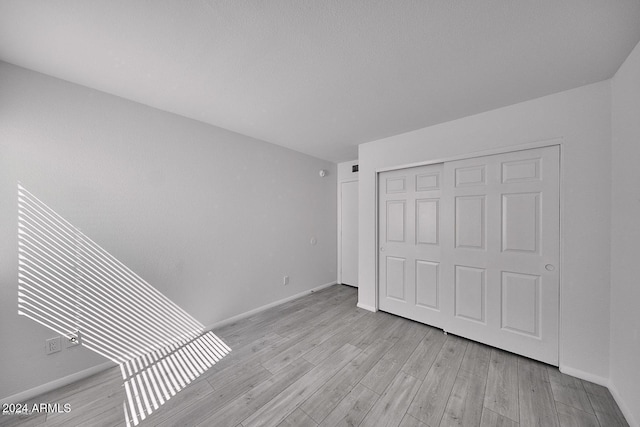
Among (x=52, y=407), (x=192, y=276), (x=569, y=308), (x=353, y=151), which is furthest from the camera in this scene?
(x=353, y=151)

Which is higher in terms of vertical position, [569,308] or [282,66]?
[282,66]

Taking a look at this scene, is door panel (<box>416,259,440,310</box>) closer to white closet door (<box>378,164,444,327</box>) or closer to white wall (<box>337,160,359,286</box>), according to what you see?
white closet door (<box>378,164,444,327</box>)

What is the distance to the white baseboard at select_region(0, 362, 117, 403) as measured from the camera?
5.17 ft

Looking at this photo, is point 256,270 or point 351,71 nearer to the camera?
point 351,71

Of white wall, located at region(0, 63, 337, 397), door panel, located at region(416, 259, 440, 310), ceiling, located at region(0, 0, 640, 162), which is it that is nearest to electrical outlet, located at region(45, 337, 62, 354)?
white wall, located at region(0, 63, 337, 397)

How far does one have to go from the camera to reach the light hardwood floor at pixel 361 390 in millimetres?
1456

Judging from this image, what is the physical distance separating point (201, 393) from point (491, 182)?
3277 millimetres

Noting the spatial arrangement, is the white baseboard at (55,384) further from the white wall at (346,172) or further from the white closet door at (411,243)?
the white wall at (346,172)

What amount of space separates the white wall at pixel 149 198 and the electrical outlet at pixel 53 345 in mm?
38

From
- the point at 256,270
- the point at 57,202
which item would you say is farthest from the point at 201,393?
the point at 57,202

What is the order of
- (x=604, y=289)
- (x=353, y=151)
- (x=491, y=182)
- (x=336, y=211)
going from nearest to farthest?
1. (x=604, y=289)
2. (x=491, y=182)
3. (x=353, y=151)
4. (x=336, y=211)

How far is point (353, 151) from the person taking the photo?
362 cm

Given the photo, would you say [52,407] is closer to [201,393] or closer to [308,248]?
[201,393]

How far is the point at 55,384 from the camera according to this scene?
171cm
